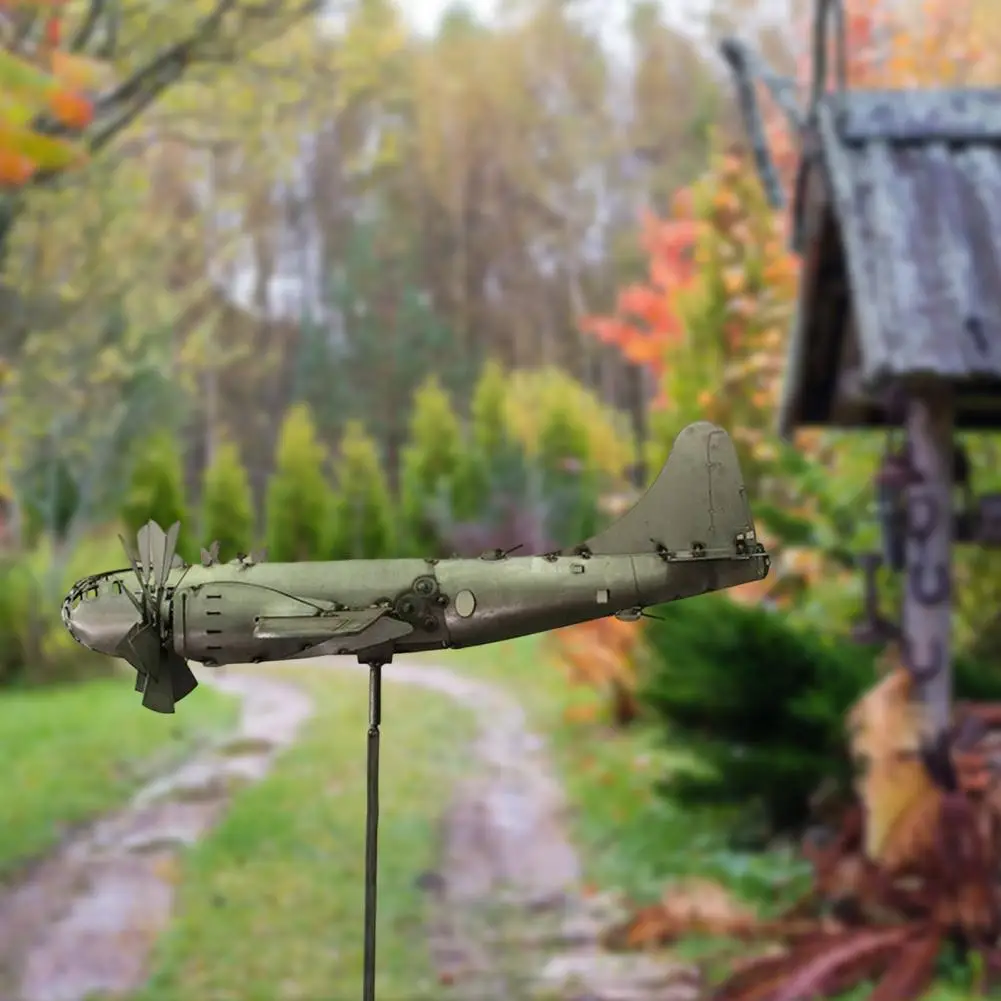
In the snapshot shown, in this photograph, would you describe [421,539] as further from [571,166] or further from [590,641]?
[571,166]

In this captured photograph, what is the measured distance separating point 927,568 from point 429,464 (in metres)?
4.54

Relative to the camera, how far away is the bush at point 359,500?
5.29m

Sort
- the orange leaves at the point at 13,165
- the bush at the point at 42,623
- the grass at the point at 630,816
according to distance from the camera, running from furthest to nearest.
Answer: the bush at the point at 42,623
the grass at the point at 630,816
the orange leaves at the point at 13,165

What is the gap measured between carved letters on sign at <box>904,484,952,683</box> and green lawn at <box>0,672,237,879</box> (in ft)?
7.85

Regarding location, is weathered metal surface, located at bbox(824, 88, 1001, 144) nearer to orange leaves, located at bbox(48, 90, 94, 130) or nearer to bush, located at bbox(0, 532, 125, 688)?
orange leaves, located at bbox(48, 90, 94, 130)

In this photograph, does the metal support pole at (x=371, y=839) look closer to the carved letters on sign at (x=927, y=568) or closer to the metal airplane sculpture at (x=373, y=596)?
the metal airplane sculpture at (x=373, y=596)

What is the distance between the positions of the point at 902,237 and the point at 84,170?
307 centimetres

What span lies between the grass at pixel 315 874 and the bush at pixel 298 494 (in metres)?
1.42

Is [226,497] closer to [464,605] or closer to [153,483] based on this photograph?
[153,483]

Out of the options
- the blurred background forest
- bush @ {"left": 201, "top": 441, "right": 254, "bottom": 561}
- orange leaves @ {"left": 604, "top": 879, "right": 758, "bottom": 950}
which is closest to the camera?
orange leaves @ {"left": 604, "top": 879, "right": 758, "bottom": 950}

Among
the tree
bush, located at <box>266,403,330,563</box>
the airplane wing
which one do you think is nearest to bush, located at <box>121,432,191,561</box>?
bush, located at <box>266,403,330,563</box>

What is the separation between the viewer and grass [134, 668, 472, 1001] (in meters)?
2.43

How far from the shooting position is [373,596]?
76 cm

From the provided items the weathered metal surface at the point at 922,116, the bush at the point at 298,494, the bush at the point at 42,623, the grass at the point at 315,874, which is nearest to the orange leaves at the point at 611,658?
the grass at the point at 315,874
